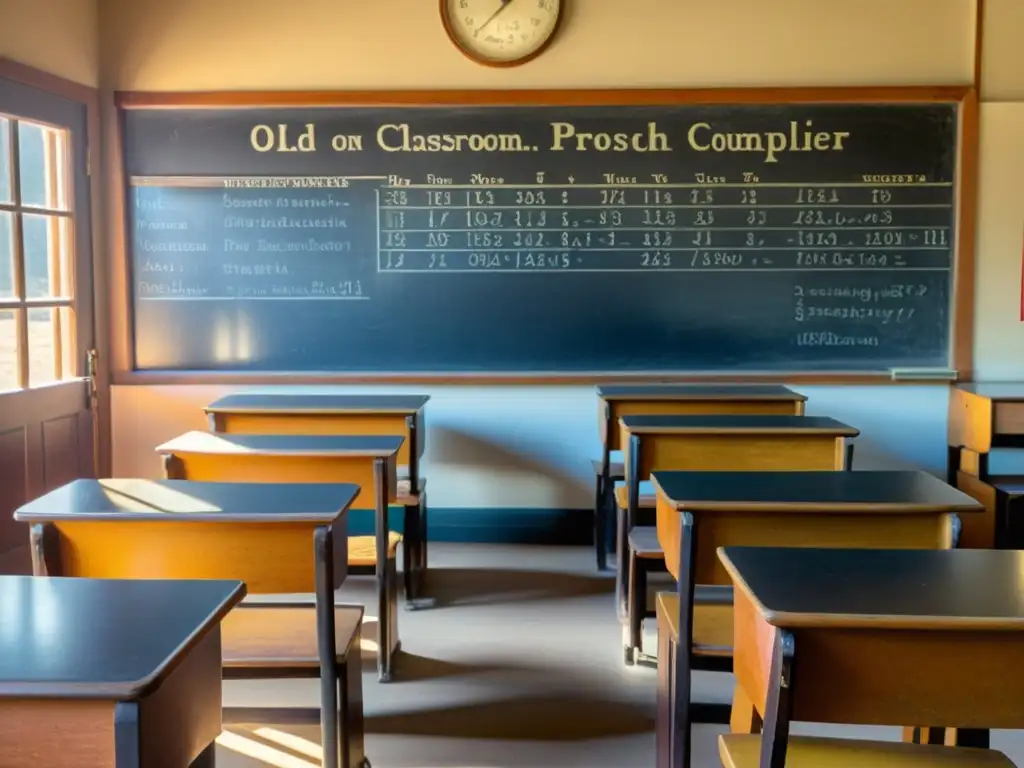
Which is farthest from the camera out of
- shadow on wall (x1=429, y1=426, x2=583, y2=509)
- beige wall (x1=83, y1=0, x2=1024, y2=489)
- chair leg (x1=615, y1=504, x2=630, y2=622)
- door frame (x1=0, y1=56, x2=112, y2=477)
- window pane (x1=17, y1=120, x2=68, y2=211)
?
shadow on wall (x1=429, y1=426, x2=583, y2=509)

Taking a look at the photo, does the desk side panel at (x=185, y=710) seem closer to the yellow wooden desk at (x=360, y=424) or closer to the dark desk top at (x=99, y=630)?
the dark desk top at (x=99, y=630)

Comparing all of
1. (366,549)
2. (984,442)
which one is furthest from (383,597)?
(984,442)

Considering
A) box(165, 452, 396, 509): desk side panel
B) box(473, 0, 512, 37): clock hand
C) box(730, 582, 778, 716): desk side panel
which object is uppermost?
box(473, 0, 512, 37): clock hand

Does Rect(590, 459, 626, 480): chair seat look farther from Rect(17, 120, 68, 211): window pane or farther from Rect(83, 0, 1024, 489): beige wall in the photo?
Rect(17, 120, 68, 211): window pane

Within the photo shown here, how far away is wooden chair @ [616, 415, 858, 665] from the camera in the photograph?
10.4ft

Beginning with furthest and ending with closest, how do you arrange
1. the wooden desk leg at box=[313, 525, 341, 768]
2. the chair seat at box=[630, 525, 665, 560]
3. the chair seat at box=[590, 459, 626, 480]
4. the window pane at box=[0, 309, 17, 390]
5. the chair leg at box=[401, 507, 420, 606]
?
the chair seat at box=[590, 459, 626, 480] < the window pane at box=[0, 309, 17, 390] < the chair leg at box=[401, 507, 420, 606] < the chair seat at box=[630, 525, 665, 560] < the wooden desk leg at box=[313, 525, 341, 768]

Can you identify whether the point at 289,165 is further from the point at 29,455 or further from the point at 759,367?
the point at 759,367

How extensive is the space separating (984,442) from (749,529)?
2.58m

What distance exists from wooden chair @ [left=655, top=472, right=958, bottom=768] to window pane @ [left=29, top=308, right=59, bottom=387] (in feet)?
9.59

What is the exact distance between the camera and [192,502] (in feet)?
7.32

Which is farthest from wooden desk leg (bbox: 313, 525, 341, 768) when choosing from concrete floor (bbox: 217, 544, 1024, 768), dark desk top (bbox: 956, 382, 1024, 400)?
dark desk top (bbox: 956, 382, 1024, 400)

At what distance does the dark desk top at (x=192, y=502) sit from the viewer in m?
2.10

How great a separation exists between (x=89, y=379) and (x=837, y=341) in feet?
11.2

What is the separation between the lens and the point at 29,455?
399 cm
